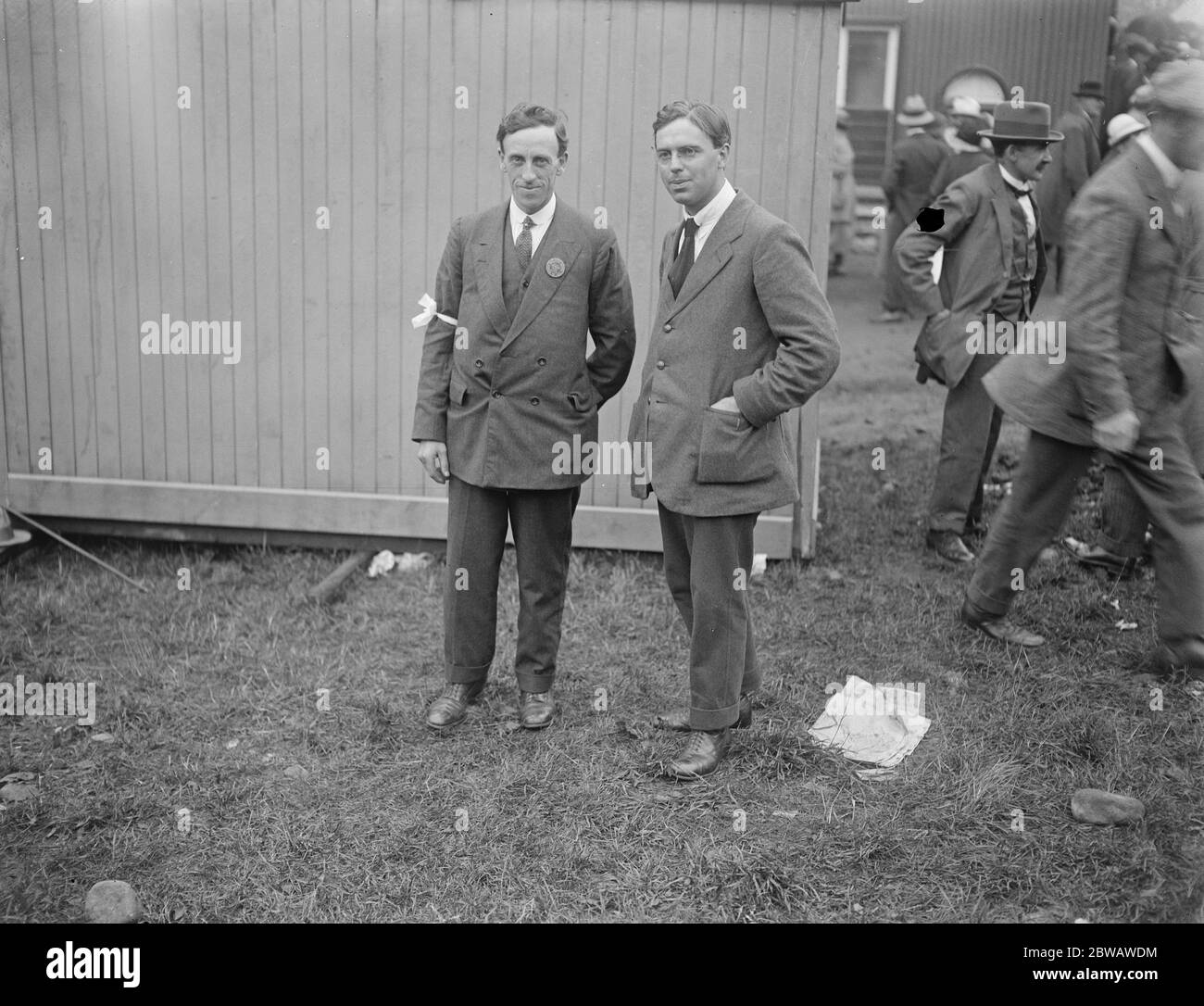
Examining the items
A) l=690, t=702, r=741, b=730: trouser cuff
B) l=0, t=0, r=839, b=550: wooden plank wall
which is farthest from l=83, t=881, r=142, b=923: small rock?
l=0, t=0, r=839, b=550: wooden plank wall

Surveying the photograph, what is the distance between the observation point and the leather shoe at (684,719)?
4.85 m

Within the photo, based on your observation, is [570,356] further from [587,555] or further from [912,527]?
[912,527]

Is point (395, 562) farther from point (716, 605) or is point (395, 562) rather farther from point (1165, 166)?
point (1165, 166)

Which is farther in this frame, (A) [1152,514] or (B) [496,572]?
(B) [496,572]

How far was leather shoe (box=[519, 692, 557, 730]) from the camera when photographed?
16.3ft

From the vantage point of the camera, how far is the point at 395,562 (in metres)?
6.94

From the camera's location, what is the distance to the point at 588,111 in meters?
6.45

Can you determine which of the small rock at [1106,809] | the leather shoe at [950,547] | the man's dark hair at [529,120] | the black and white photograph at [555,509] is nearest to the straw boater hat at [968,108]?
the black and white photograph at [555,509]

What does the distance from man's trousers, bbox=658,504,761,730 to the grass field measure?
0.86ft

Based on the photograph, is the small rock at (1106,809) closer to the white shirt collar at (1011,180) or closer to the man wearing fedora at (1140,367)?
the man wearing fedora at (1140,367)

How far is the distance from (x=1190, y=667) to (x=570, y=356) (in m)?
2.62

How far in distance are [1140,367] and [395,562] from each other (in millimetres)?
3775

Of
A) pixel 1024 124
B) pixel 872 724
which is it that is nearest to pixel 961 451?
pixel 1024 124

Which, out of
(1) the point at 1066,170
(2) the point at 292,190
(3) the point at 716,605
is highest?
(2) the point at 292,190
